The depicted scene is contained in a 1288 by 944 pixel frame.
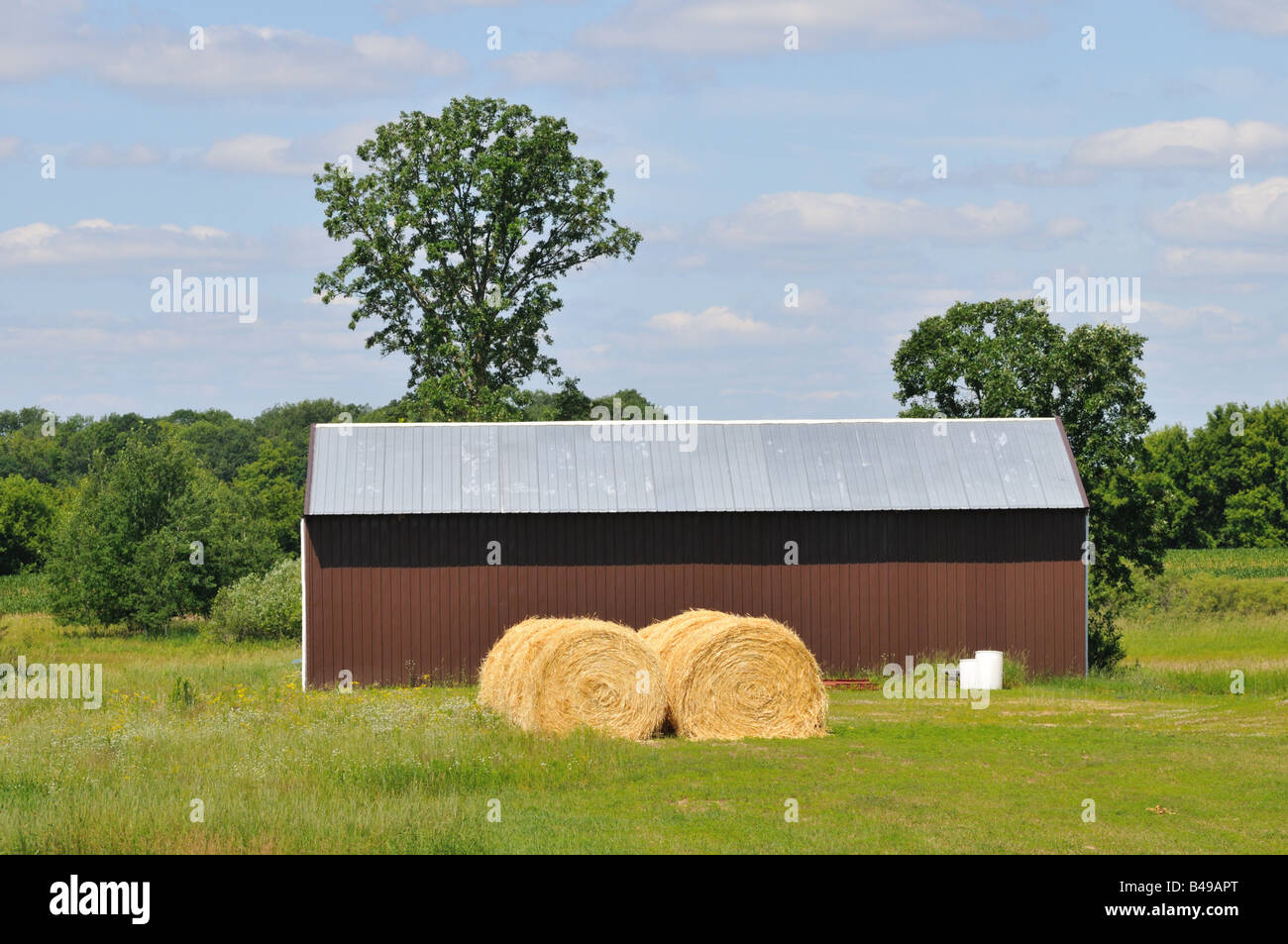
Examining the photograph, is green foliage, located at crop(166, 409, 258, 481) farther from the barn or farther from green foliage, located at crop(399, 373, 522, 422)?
the barn

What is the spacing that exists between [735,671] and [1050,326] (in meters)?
18.4

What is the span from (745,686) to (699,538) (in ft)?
26.9

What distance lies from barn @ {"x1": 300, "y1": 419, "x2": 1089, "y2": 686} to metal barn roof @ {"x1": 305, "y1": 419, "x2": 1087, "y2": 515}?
45mm

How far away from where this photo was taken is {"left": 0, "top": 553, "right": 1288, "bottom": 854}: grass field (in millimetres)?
Answer: 11805

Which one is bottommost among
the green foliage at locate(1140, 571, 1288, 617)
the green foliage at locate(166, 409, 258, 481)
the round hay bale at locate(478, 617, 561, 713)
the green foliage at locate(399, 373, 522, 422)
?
the green foliage at locate(1140, 571, 1288, 617)

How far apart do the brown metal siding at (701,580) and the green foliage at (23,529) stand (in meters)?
44.4

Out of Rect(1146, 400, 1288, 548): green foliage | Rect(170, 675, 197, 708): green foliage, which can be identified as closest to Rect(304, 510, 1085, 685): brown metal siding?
Rect(170, 675, 197, 708): green foliage

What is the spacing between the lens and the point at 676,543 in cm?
2666

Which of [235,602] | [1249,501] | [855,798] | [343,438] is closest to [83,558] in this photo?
[235,602]

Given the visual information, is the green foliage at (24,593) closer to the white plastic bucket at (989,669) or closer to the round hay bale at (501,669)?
the round hay bale at (501,669)

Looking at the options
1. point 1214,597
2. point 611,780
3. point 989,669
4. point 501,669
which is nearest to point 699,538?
point 989,669

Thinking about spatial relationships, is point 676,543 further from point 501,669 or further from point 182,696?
point 182,696

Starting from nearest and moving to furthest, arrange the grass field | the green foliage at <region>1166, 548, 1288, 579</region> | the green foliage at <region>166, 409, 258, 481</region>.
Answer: the grass field < the green foliage at <region>1166, 548, 1288, 579</region> < the green foliage at <region>166, 409, 258, 481</region>
